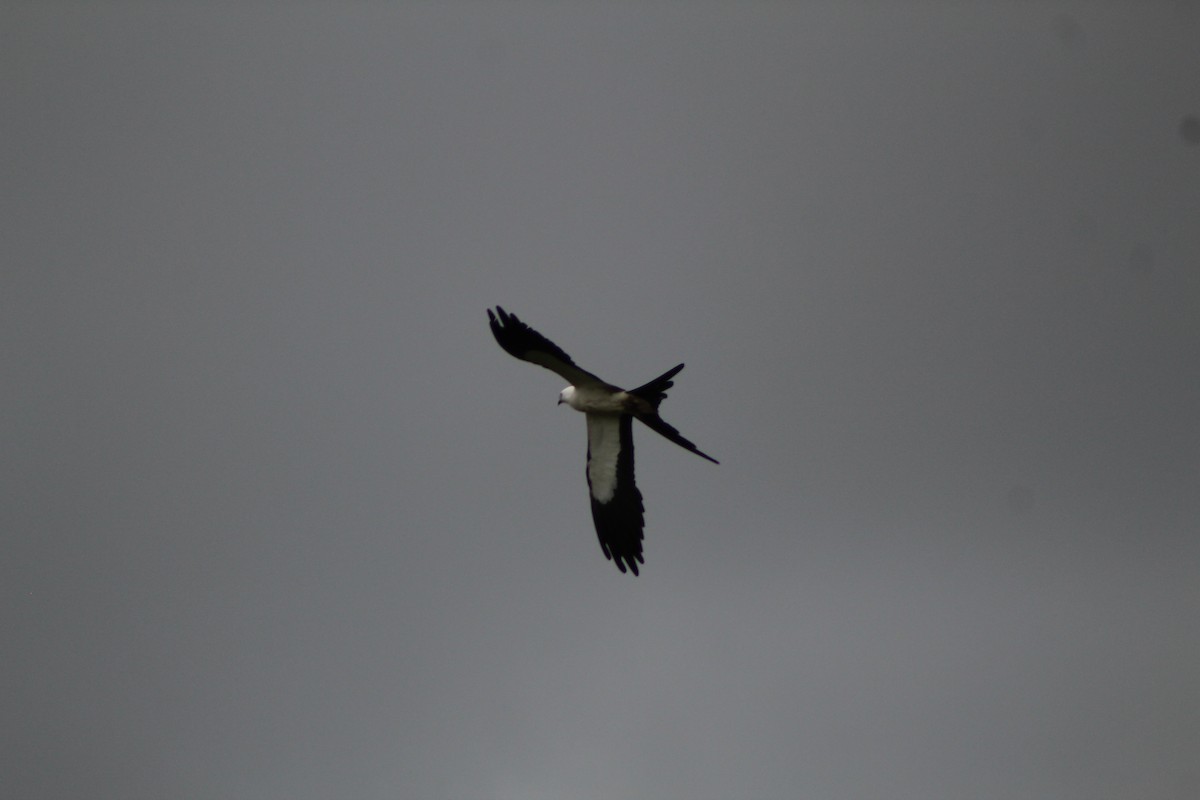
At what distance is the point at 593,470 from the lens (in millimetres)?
11094

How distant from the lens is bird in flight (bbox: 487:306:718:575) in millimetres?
10031

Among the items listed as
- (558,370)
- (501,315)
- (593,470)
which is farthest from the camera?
(593,470)

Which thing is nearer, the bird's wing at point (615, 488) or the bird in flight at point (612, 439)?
the bird in flight at point (612, 439)

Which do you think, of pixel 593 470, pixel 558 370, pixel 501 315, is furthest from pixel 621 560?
pixel 501 315

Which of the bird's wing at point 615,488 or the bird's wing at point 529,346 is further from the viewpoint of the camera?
the bird's wing at point 615,488

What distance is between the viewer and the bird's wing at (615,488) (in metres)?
10.8

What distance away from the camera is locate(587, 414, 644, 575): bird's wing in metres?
10.8

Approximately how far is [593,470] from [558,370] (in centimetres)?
125

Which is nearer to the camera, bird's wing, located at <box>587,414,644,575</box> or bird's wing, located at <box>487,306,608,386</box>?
bird's wing, located at <box>487,306,608,386</box>

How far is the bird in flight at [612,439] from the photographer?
32.9 ft

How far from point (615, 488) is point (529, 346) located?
6.58ft

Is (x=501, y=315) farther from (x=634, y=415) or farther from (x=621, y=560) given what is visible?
(x=621, y=560)

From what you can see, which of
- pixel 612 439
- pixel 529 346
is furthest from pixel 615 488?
pixel 529 346

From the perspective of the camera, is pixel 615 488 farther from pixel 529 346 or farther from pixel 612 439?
pixel 529 346
